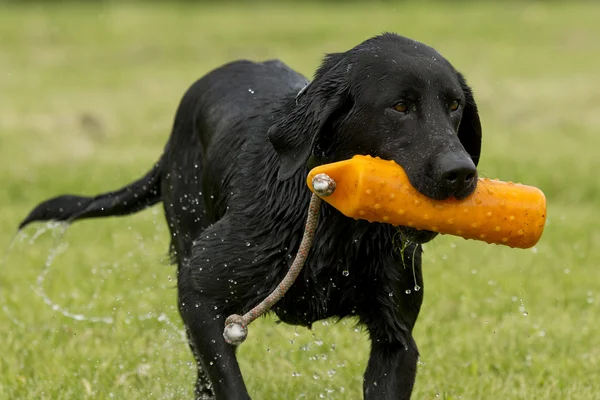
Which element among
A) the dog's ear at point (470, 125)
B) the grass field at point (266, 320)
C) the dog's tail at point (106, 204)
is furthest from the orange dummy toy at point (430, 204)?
the dog's tail at point (106, 204)

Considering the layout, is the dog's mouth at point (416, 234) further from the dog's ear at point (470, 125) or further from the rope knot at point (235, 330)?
the rope knot at point (235, 330)

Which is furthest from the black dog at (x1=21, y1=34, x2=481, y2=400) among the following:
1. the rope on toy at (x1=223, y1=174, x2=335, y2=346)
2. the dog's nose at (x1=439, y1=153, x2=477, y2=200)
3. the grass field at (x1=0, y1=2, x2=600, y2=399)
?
the grass field at (x1=0, y1=2, x2=600, y2=399)

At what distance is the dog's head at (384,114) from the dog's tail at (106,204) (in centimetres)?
177

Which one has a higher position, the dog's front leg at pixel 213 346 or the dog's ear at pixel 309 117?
the dog's ear at pixel 309 117

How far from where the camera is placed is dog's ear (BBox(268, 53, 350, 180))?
3.64 meters

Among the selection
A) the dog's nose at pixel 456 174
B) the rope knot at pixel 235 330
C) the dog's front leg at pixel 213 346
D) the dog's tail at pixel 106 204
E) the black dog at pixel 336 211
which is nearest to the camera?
the dog's nose at pixel 456 174

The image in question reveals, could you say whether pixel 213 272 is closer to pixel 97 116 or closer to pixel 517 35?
pixel 97 116

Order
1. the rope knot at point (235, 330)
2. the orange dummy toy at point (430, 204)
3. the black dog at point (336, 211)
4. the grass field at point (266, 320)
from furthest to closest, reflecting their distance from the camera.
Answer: the grass field at point (266, 320) < the rope knot at point (235, 330) < the black dog at point (336, 211) < the orange dummy toy at point (430, 204)

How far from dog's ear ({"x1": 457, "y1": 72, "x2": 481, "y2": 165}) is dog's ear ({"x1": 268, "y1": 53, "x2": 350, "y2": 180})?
1.51ft

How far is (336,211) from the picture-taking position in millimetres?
3842

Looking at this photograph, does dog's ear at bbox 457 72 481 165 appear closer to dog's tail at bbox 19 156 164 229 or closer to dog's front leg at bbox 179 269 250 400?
dog's front leg at bbox 179 269 250 400

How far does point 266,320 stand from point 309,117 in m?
1.83

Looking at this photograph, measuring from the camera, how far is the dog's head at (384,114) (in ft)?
11.2

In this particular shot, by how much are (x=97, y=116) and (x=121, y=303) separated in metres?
7.74
